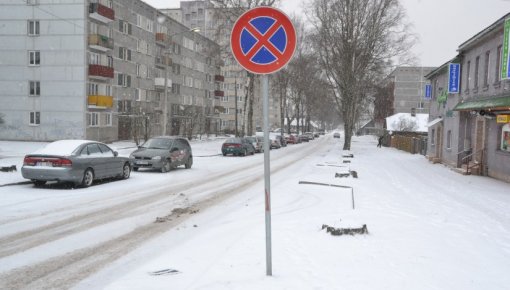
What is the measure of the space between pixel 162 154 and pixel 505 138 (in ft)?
47.7

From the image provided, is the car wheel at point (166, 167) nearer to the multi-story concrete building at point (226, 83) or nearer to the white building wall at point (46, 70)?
the white building wall at point (46, 70)

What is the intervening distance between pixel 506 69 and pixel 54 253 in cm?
1656

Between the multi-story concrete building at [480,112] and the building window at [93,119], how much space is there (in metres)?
28.1

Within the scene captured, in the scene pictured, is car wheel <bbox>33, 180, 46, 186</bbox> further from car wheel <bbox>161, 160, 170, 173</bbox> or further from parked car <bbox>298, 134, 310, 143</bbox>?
parked car <bbox>298, 134, 310, 143</bbox>

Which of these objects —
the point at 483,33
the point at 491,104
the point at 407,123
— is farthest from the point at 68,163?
the point at 407,123

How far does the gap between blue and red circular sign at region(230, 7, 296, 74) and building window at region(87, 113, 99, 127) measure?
36917 mm

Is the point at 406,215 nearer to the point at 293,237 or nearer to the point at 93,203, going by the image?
the point at 293,237

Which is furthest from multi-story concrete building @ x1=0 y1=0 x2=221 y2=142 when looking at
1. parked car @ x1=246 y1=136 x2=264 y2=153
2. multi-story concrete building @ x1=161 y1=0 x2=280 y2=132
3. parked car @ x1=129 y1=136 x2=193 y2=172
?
multi-story concrete building @ x1=161 y1=0 x2=280 y2=132

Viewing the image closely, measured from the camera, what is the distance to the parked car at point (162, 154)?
60.1 feet

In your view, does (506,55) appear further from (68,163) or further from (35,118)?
(35,118)

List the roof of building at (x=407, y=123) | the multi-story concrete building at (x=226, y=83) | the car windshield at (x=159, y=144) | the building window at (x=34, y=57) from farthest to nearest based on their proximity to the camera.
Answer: the multi-story concrete building at (x=226, y=83) < the roof of building at (x=407, y=123) < the building window at (x=34, y=57) < the car windshield at (x=159, y=144)

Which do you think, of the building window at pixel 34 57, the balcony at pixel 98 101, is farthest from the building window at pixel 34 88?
the balcony at pixel 98 101

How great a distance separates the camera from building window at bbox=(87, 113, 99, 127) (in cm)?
3905

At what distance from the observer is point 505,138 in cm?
1939
